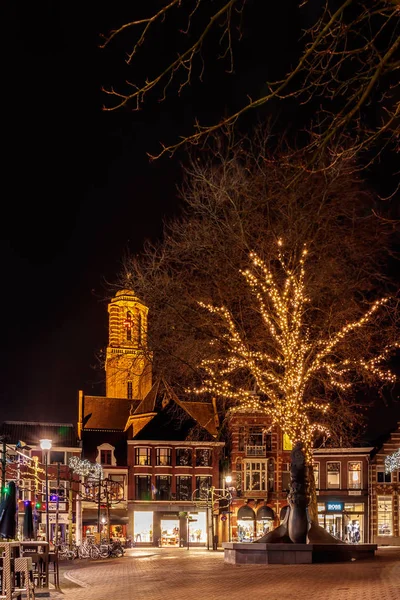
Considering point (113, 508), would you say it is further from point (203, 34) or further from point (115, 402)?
point (203, 34)

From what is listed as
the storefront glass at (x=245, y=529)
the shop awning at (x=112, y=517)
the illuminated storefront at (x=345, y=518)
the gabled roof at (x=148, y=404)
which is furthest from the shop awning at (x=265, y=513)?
the gabled roof at (x=148, y=404)

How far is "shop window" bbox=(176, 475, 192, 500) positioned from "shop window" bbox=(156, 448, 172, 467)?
148cm

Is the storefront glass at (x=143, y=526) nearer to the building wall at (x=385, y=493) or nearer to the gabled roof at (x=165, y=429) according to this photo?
the gabled roof at (x=165, y=429)

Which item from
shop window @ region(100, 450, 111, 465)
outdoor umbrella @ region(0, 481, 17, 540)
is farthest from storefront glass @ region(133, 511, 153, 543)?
outdoor umbrella @ region(0, 481, 17, 540)

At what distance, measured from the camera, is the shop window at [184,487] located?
2736 inches

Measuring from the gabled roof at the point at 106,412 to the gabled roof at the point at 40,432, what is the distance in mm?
2064

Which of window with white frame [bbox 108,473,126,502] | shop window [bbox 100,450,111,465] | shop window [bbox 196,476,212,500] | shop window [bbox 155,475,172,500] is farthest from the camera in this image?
shop window [bbox 100,450,111,465]

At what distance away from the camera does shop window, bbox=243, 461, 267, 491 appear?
2721 inches

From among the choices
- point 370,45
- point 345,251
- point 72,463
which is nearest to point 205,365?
point 345,251

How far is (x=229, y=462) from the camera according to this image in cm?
7219

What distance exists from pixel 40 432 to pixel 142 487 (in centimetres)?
1059

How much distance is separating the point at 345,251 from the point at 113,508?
48.3 metres

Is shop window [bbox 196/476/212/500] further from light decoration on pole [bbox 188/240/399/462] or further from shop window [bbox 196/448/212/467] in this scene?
light decoration on pole [bbox 188/240/399/462]

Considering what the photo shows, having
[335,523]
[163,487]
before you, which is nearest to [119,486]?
[163,487]
